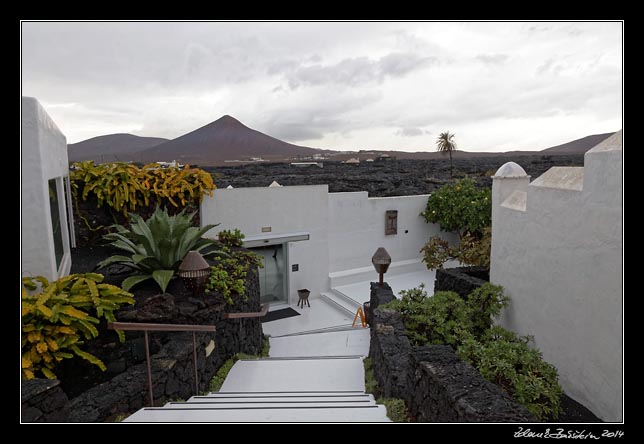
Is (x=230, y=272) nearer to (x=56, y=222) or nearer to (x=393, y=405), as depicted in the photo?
(x=56, y=222)

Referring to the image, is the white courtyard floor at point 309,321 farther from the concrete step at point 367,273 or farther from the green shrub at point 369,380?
the green shrub at point 369,380

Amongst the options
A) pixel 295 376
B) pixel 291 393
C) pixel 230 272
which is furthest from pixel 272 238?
pixel 291 393

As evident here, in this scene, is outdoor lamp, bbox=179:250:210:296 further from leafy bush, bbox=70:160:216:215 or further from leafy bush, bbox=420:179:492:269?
leafy bush, bbox=420:179:492:269

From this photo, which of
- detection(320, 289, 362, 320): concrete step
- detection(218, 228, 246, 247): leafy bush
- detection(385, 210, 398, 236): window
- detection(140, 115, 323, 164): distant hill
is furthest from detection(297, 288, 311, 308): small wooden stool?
detection(140, 115, 323, 164): distant hill

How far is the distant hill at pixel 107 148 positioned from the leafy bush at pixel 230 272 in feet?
11.0

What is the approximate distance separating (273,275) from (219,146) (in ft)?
18.7

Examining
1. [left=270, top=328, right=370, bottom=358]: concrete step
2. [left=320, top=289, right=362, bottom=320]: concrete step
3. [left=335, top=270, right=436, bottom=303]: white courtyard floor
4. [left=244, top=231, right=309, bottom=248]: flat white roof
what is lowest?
[left=270, top=328, right=370, bottom=358]: concrete step

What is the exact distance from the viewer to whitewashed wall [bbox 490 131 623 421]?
4.25 metres

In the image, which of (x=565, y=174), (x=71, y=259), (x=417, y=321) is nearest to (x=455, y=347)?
(x=417, y=321)

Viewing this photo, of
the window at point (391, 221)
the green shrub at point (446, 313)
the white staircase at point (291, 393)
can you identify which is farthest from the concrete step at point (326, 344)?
the window at point (391, 221)

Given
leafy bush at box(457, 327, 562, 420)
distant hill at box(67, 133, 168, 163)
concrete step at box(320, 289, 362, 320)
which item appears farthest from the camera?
concrete step at box(320, 289, 362, 320)

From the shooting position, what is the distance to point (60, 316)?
4.12 m

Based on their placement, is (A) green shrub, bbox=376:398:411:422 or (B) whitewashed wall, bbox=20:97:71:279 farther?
(B) whitewashed wall, bbox=20:97:71:279

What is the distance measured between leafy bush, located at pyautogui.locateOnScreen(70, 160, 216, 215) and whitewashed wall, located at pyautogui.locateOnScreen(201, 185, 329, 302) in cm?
67
